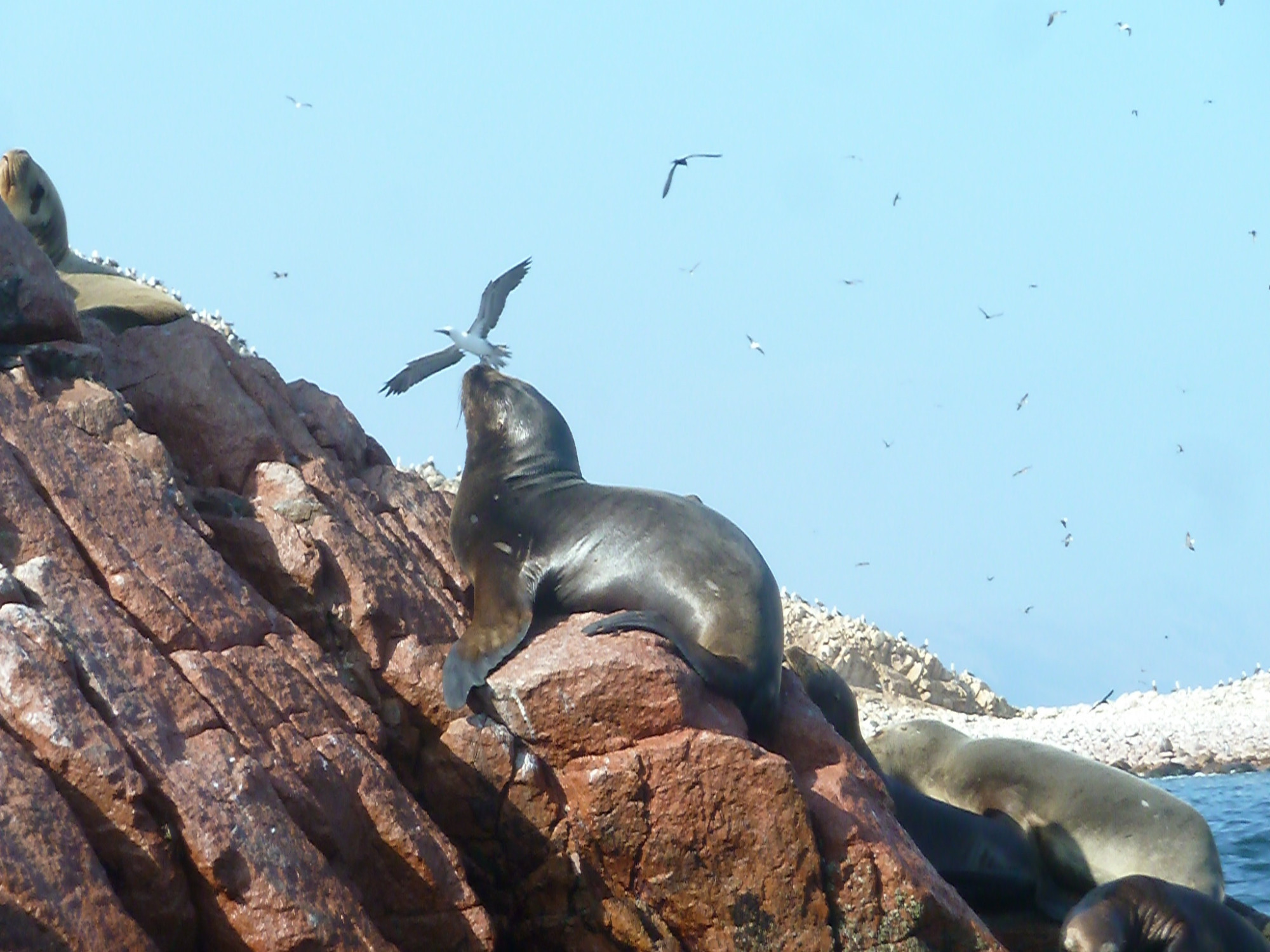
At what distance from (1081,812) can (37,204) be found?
371 inches

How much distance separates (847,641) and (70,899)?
20.2 metres

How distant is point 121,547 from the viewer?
6.22m

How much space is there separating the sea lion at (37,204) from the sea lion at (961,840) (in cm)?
654

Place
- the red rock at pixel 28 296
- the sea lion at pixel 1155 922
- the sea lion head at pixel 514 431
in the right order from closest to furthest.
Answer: the red rock at pixel 28 296 < the sea lion at pixel 1155 922 < the sea lion head at pixel 514 431

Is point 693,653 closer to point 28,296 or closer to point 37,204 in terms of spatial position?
point 28,296

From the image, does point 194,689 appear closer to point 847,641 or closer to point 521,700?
point 521,700

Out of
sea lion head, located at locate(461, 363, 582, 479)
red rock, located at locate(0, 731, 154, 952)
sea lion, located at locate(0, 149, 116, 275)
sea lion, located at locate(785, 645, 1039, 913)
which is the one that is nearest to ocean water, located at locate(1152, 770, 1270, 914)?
sea lion, located at locate(785, 645, 1039, 913)

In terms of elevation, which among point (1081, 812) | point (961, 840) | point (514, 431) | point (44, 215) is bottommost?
point (1081, 812)

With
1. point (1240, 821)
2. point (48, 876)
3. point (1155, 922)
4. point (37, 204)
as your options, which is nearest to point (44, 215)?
point (37, 204)

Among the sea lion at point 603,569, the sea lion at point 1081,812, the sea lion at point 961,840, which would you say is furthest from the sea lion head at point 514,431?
the sea lion at point 1081,812

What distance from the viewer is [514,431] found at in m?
8.95

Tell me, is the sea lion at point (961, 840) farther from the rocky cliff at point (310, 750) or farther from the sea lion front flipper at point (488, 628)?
the sea lion front flipper at point (488, 628)

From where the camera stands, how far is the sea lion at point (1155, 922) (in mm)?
8352

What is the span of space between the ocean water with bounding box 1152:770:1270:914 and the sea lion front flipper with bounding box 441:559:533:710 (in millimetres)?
6961
